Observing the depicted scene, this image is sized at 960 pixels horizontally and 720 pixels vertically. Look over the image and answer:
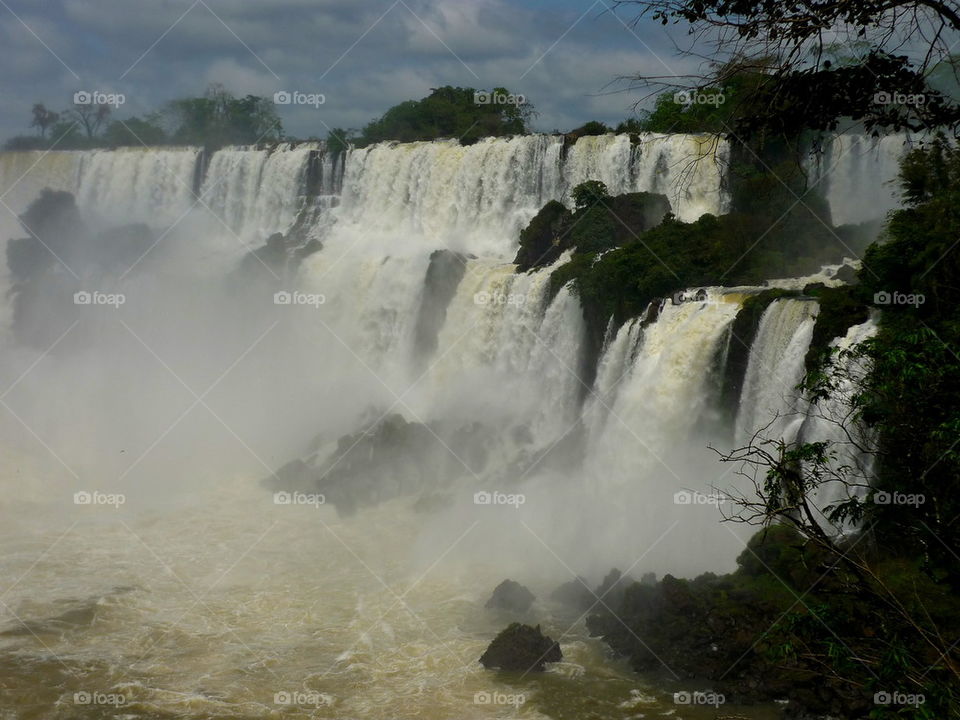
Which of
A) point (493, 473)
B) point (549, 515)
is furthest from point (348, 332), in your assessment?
point (549, 515)

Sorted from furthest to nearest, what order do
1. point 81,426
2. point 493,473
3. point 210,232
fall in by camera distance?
point 210,232 → point 81,426 → point 493,473

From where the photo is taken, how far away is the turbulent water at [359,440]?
534 inches

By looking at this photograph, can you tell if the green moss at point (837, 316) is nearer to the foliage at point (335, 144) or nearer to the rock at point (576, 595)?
the rock at point (576, 595)

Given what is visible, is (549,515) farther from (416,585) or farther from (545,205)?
(545,205)

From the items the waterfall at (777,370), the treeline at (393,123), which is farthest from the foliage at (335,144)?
the waterfall at (777,370)

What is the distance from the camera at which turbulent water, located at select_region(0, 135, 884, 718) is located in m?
13.6

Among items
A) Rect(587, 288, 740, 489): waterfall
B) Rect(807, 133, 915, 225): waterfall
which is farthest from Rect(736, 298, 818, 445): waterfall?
Rect(807, 133, 915, 225): waterfall

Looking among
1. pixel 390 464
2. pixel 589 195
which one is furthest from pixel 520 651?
pixel 589 195

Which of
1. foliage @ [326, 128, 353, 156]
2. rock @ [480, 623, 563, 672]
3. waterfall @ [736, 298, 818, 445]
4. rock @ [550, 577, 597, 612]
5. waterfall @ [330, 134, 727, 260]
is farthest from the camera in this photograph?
foliage @ [326, 128, 353, 156]

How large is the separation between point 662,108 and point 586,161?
9.89 meters

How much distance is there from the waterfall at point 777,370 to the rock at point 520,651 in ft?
15.0

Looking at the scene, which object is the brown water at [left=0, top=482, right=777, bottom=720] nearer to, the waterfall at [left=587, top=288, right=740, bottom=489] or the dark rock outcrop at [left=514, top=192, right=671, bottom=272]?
the waterfall at [left=587, top=288, right=740, bottom=489]

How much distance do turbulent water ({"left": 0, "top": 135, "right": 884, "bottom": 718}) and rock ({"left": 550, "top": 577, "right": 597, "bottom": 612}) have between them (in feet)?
1.63

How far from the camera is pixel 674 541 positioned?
16359 mm
